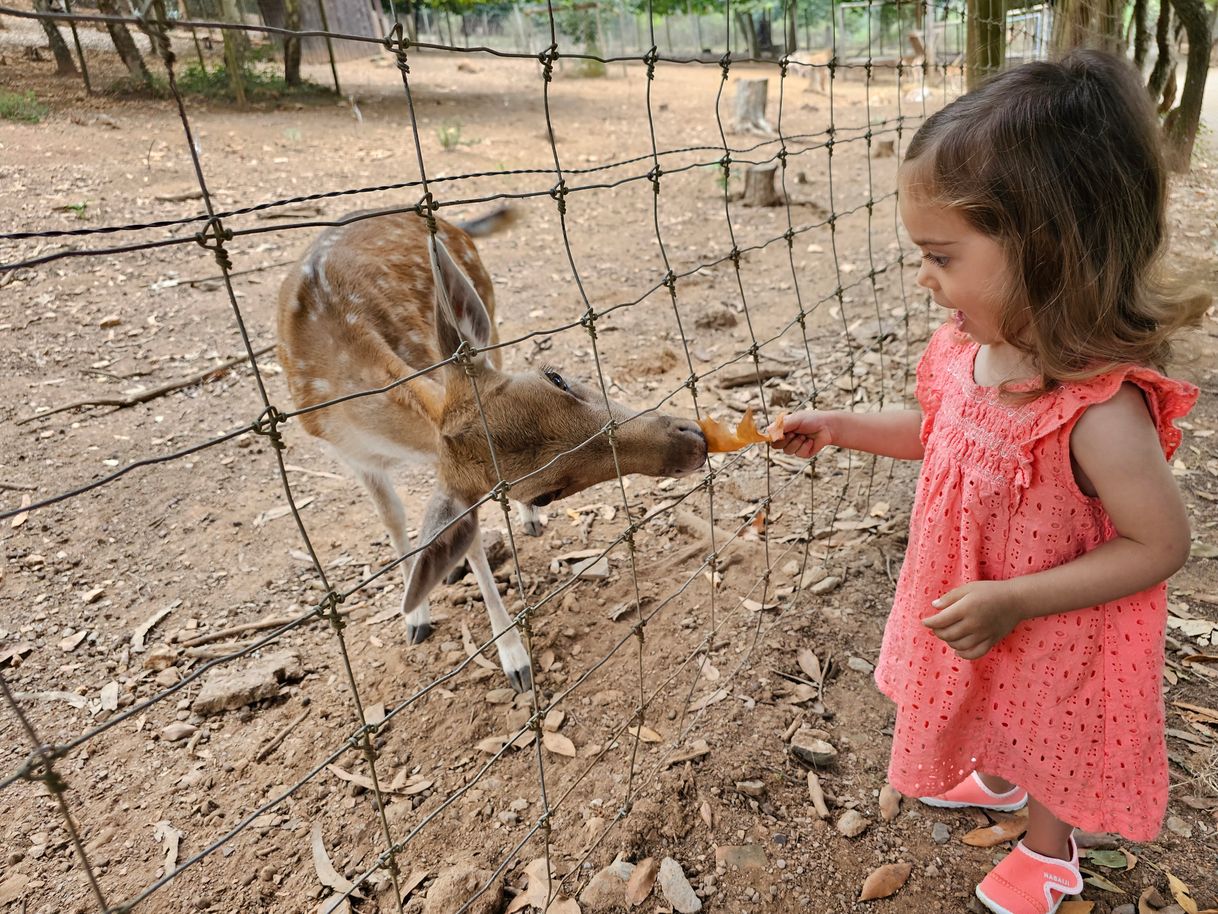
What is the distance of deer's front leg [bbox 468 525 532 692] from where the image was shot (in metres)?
3.21

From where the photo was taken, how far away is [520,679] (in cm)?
321

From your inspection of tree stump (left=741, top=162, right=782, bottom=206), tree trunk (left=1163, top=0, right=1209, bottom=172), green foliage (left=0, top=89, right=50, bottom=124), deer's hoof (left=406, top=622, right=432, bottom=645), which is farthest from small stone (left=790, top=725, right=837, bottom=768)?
green foliage (left=0, top=89, right=50, bottom=124)

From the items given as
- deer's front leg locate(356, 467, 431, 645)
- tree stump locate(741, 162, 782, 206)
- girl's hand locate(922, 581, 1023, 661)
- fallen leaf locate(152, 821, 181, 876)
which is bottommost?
fallen leaf locate(152, 821, 181, 876)

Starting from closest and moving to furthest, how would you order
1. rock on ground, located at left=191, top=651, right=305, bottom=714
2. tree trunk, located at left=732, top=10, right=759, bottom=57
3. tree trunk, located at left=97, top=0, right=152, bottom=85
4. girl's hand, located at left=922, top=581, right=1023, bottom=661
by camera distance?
girl's hand, located at left=922, top=581, right=1023, bottom=661 → rock on ground, located at left=191, top=651, right=305, bottom=714 → tree trunk, located at left=97, top=0, right=152, bottom=85 → tree trunk, located at left=732, top=10, right=759, bottom=57

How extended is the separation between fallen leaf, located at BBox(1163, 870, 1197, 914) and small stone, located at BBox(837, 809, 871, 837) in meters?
0.74

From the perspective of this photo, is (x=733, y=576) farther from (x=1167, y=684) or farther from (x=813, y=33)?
(x=813, y=33)

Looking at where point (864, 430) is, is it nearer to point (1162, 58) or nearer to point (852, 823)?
point (852, 823)

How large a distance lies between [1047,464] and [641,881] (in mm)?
1455

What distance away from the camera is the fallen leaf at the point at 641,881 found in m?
2.20

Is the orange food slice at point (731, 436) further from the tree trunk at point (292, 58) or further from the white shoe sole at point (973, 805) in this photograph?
the tree trunk at point (292, 58)

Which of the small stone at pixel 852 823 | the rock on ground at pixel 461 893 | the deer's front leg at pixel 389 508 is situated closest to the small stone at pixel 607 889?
the rock on ground at pixel 461 893

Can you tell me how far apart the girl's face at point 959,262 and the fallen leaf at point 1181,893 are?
1.53 metres

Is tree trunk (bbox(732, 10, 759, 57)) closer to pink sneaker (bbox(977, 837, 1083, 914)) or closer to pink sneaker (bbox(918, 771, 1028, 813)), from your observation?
pink sneaker (bbox(918, 771, 1028, 813))

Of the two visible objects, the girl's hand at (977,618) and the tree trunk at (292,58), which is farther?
the tree trunk at (292,58)
